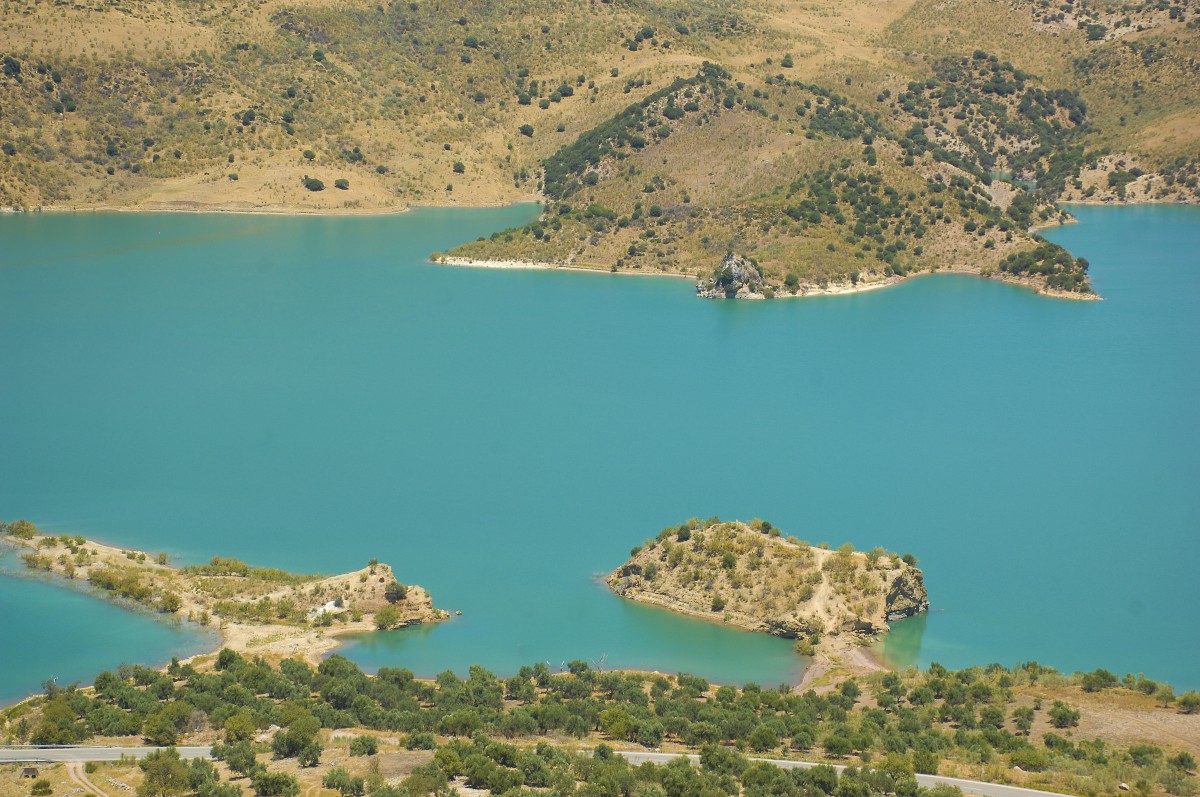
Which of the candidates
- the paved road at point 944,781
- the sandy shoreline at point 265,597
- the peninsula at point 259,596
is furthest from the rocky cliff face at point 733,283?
the paved road at point 944,781

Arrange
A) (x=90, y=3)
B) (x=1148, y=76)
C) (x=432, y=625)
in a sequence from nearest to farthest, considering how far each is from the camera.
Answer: (x=432, y=625) < (x=90, y=3) < (x=1148, y=76)

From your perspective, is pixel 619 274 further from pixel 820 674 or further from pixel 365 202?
pixel 820 674

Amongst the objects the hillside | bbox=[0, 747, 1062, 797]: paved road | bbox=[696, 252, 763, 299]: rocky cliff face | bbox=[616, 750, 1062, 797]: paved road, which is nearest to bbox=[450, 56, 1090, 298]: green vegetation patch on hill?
the hillside

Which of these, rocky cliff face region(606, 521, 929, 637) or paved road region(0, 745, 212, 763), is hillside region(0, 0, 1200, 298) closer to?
rocky cliff face region(606, 521, 929, 637)

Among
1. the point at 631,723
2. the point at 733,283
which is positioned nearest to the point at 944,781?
the point at 631,723

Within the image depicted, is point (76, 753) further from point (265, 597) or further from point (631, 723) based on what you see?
point (631, 723)

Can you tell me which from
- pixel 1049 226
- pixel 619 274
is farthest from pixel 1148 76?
pixel 619 274

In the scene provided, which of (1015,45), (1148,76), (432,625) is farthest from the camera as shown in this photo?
(1015,45)
